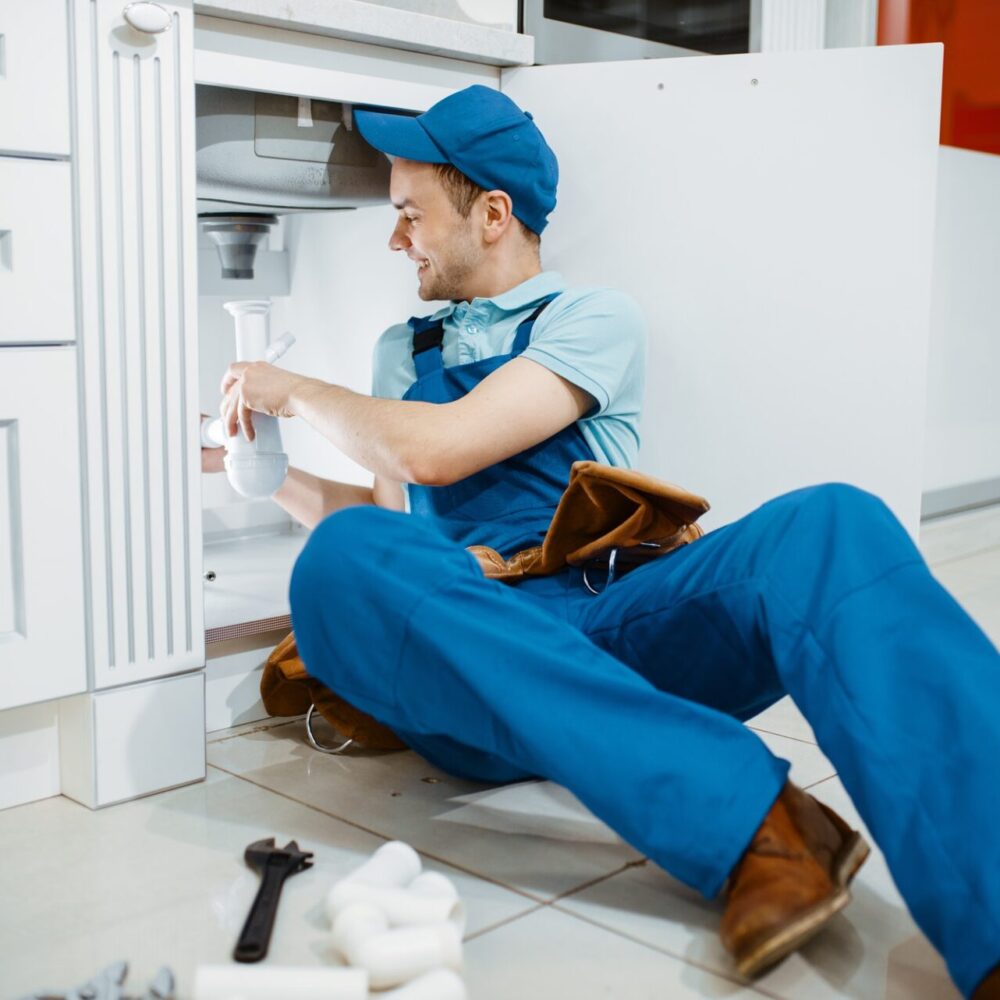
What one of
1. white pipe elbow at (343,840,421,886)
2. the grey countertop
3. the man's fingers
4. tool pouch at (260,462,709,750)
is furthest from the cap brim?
white pipe elbow at (343,840,421,886)

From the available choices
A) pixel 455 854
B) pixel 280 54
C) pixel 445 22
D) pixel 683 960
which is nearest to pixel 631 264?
pixel 445 22

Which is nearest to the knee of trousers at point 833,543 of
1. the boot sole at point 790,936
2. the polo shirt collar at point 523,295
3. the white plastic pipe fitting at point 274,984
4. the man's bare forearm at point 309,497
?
the boot sole at point 790,936

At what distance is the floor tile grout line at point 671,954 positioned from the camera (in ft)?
3.35

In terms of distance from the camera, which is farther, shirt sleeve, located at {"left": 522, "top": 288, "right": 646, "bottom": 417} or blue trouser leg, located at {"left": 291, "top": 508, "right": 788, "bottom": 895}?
shirt sleeve, located at {"left": 522, "top": 288, "right": 646, "bottom": 417}

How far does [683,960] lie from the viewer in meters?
1.06

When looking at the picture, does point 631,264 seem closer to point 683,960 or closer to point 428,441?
point 428,441

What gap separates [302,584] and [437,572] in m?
0.13

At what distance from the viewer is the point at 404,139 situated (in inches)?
62.1

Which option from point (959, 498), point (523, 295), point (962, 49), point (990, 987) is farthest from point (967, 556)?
point (990, 987)

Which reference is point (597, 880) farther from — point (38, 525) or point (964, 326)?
point (964, 326)

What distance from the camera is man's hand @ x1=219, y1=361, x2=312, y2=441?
155 cm

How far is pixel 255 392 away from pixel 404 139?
361mm

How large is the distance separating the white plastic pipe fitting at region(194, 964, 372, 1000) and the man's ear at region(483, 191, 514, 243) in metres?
0.96

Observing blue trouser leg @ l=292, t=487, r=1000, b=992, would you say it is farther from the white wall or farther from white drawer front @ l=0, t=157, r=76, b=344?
the white wall
